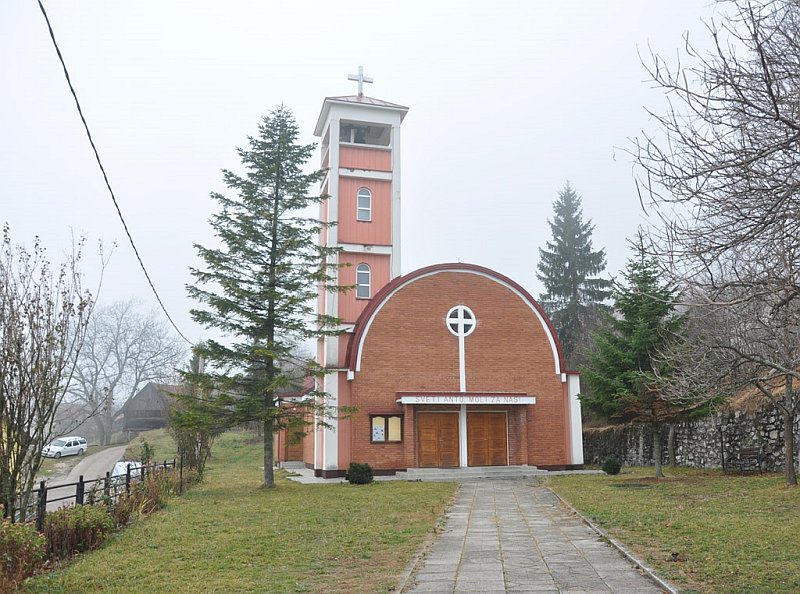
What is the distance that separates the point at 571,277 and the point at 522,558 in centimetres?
3767

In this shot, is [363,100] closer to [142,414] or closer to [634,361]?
[634,361]

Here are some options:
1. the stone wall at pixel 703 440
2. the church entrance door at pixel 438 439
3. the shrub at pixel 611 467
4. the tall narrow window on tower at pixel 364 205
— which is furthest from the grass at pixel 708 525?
the tall narrow window on tower at pixel 364 205

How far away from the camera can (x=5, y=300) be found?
27.7 ft

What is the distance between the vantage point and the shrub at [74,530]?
9547mm

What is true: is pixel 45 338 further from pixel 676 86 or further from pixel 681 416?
pixel 681 416

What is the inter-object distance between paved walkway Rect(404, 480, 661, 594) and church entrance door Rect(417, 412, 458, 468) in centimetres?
1016

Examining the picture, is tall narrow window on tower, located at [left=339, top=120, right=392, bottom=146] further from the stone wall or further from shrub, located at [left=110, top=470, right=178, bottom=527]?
shrub, located at [left=110, top=470, right=178, bottom=527]

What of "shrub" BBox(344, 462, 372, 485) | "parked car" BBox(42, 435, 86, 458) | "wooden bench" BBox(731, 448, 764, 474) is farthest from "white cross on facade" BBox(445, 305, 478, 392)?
"parked car" BBox(42, 435, 86, 458)

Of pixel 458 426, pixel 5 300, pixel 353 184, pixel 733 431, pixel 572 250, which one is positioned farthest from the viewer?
pixel 572 250

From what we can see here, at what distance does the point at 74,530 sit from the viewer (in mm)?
9852

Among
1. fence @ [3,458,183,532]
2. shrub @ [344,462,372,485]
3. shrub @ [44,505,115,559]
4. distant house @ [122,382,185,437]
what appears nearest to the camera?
fence @ [3,458,183,532]

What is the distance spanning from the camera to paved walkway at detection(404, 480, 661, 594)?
7.29m

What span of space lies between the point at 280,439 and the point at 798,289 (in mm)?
29115

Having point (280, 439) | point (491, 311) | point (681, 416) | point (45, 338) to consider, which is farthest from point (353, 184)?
point (45, 338)
